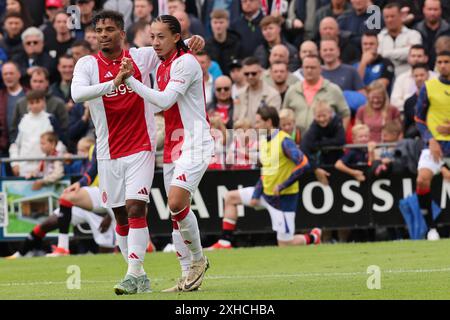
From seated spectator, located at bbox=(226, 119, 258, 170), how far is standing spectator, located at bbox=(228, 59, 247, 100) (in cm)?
144

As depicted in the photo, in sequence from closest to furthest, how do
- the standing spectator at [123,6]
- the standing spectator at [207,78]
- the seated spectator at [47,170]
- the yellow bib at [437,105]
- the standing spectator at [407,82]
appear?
the yellow bib at [437,105] → the standing spectator at [407,82] → the seated spectator at [47,170] → the standing spectator at [207,78] → the standing spectator at [123,6]

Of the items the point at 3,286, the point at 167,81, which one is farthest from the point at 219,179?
the point at 167,81

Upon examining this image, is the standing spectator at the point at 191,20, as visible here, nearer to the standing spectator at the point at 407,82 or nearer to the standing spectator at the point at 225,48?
the standing spectator at the point at 225,48

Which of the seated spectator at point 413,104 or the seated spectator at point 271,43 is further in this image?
the seated spectator at point 271,43

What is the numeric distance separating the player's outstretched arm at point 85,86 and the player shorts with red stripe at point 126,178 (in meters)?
0.76

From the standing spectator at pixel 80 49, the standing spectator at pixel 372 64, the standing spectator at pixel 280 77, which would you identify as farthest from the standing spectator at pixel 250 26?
the standing spectator at pixel 80 49

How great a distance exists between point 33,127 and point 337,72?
5.14 m

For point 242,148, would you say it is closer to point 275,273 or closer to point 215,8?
point 215,8

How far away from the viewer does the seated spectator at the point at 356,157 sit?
1880 cm

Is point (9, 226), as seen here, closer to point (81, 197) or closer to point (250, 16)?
point (81, 197)

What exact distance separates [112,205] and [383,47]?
9.72 m

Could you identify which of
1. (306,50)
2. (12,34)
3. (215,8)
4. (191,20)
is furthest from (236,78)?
(12,34)

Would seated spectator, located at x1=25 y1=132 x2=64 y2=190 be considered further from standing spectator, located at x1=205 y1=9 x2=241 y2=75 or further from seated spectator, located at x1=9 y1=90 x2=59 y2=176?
standing spectator, located at x1=205 y1=9 x2=241 y2=75

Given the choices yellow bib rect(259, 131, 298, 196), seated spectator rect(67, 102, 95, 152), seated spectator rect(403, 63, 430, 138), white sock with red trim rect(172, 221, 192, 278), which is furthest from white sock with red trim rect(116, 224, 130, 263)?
seated spectator rect(67, 102, 95, 152)
